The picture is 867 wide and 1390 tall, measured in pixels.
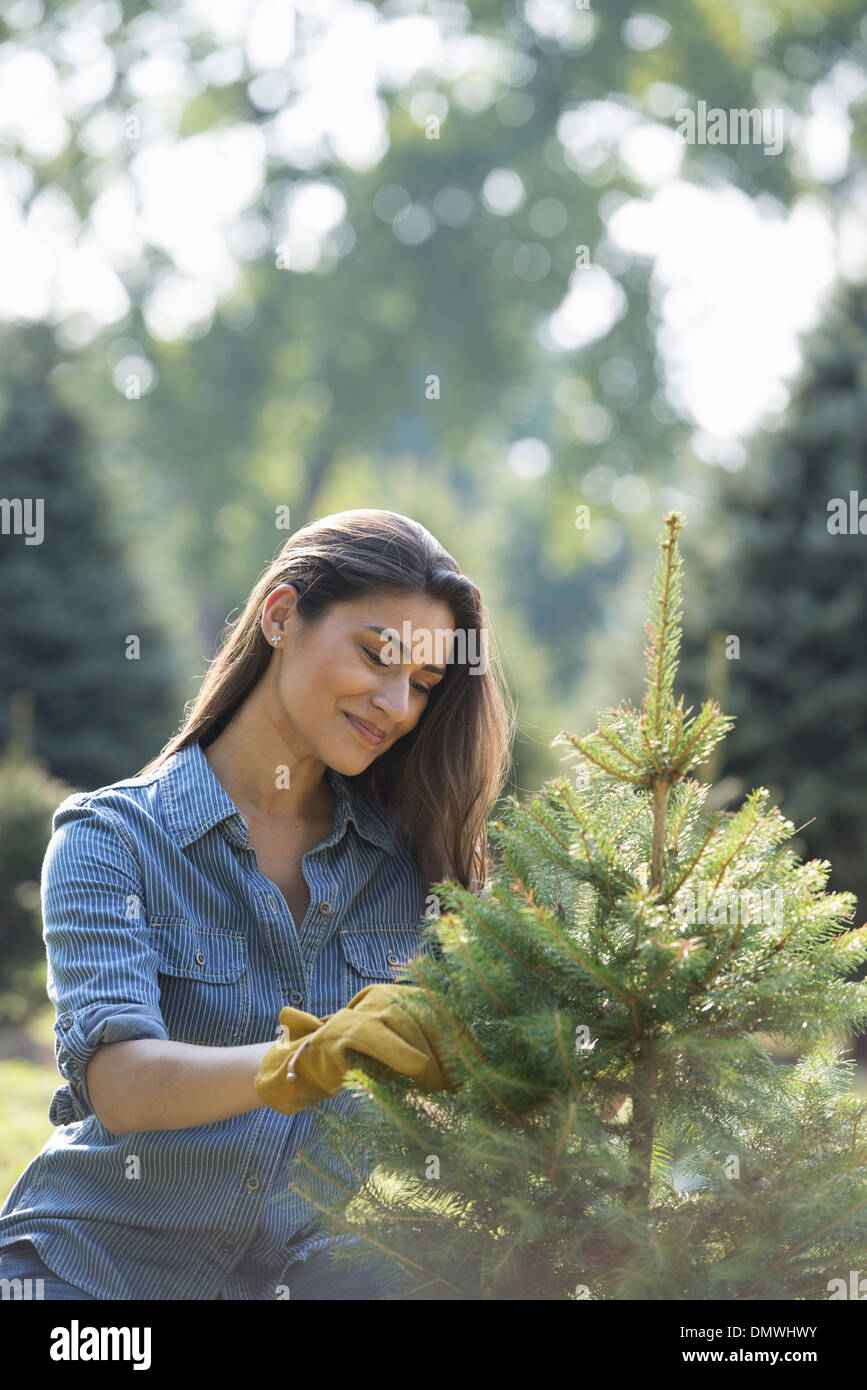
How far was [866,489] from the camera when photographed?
320 inches

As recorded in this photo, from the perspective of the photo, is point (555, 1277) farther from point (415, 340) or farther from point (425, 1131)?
point (415, 340)

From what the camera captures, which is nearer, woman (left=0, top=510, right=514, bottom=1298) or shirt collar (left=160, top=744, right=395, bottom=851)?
woman (left=0, top=510, right=514, bottom=1298)

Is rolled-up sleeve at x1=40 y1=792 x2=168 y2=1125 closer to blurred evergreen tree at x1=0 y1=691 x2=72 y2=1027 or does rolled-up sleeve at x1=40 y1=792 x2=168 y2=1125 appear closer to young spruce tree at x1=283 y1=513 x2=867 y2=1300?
young spruce tree at x1=283 y1=513 x2=867 y2=1300

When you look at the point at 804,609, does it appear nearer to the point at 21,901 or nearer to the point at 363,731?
the point at 21,901

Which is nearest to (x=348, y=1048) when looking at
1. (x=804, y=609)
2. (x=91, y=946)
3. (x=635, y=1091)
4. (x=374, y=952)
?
(x=635, y=1091)

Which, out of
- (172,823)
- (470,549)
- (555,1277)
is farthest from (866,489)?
(470,549)

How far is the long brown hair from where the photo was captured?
2.50m

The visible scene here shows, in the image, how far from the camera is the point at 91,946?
2037 mm

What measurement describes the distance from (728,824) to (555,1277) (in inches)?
24.7

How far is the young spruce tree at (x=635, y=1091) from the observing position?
1540 millimetres

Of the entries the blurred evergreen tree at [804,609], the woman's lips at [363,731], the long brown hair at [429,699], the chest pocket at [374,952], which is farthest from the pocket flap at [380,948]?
the blurred evergreen tree at [804,609]

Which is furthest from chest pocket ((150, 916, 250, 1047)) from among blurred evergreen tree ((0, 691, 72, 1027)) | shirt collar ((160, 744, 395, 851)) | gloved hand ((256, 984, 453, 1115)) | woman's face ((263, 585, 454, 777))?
blurred evergreen tree ((0, 691, 72, 1027))

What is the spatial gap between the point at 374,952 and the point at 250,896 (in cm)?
29

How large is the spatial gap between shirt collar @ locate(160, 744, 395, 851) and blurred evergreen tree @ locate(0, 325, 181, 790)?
784cm
